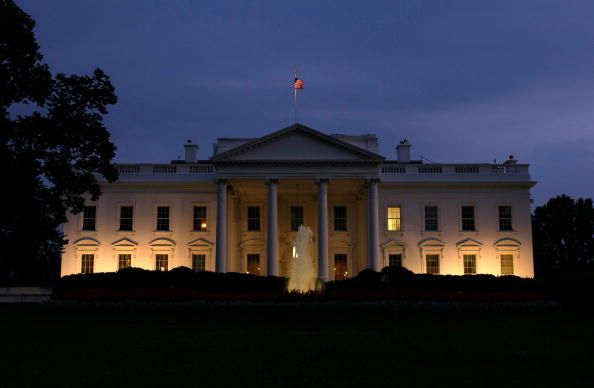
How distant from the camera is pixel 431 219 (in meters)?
42.2

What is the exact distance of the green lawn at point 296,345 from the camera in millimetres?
10259

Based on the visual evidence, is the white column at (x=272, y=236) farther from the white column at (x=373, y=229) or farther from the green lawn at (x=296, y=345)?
the green lawn at (x=296, y=345)

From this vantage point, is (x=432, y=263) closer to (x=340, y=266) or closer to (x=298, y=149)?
(x=340, y=266)

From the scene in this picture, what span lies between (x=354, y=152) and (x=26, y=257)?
20.4m

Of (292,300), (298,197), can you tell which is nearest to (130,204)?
(298,197)

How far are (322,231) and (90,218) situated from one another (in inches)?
600

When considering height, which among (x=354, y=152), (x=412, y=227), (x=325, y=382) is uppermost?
(x=354, y=152)

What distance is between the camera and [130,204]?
4178cm

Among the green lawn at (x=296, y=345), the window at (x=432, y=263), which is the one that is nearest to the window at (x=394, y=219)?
the window at (x=432, y=263)

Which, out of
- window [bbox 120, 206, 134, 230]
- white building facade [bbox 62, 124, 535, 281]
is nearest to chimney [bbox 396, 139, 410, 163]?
white building facade [bbox 62, 124, 535, 281]

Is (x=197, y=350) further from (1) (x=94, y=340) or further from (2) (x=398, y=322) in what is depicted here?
(2) (x=398, y=322)

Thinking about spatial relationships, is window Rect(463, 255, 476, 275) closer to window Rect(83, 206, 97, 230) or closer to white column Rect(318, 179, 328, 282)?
white column Rect(318, 179, 328, 282)

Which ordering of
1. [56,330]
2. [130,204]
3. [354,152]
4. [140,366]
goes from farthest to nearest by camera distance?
[130,204] < [354,152] < [56,330] < [140,366]

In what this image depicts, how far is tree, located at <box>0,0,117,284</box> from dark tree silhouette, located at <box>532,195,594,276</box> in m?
48.7
